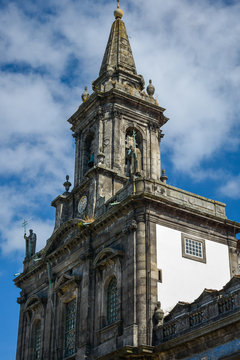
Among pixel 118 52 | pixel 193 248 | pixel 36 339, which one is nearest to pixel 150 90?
pixel 118 52

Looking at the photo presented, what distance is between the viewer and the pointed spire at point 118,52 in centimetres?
3980

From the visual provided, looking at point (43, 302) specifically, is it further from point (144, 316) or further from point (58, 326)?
point (144, 316)

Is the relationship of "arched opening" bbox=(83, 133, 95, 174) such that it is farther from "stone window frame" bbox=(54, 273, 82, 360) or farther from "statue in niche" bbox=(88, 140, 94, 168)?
"stone window frame" bbox=(54, 273, 82, 360)

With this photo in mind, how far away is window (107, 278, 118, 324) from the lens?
1091 inches

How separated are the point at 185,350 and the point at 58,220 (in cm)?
1470

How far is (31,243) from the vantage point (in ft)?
126

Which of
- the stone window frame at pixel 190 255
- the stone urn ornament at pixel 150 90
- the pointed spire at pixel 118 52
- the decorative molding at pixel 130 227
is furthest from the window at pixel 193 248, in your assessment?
the pointed spire at pixel 118 52

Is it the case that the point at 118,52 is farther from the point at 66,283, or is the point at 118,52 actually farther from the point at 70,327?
the point at 70,327

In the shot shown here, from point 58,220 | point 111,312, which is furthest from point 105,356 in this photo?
point 58,220

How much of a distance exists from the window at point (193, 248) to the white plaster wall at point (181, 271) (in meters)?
0.20

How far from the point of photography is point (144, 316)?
83.6ft

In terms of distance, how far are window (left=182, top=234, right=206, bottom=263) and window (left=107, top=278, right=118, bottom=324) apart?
3.66 metres

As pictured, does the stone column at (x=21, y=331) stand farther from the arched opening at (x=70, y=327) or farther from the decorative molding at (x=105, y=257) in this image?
the decorative molding at (x=105, y=257)

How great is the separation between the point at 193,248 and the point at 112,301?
15.2 ft
